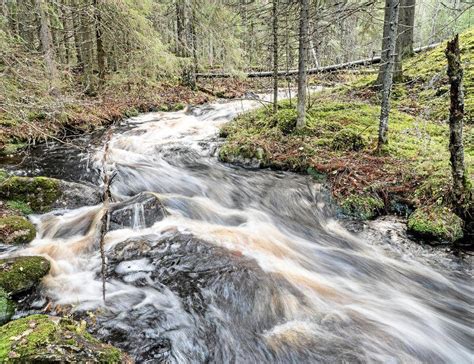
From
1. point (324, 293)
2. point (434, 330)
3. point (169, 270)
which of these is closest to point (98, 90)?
point (169, 270)

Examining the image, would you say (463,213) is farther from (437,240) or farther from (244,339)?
(244,339)

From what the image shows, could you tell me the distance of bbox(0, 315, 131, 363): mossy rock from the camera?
8.84 ft

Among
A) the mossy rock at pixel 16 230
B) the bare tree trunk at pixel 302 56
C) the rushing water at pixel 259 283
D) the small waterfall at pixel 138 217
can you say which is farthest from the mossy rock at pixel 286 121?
the mossy rock at pixel 16 230

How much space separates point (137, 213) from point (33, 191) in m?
2.18

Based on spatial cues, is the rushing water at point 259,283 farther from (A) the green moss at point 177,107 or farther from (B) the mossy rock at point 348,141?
(A) the green moss at point 177,107

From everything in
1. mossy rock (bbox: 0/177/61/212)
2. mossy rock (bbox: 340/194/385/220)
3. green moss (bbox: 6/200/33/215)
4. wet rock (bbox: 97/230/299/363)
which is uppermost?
mossy rock (bbox: 0/177/61/212)

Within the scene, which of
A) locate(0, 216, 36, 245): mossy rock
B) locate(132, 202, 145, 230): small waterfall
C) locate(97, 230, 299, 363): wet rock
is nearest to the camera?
locate(97, 230, 299, 363): wet rock

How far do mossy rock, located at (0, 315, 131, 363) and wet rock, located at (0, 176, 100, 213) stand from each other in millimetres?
3984

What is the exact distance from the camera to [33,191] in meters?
6.79

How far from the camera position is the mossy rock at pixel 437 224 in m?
5.73

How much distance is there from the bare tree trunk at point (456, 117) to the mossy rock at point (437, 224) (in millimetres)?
279

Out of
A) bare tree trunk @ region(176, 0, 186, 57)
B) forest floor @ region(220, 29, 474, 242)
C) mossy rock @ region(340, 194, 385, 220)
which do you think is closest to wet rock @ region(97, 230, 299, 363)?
mossy rock @ region(340, 194, 385, 220)

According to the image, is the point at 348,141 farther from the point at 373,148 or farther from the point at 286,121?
the point at 286,121

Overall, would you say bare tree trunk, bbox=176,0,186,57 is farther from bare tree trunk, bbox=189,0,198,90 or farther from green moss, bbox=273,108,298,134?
green moss, bbox=273,108,298,134
